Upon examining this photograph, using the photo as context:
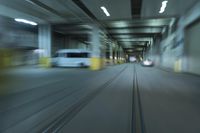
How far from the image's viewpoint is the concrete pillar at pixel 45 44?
25344 millimetres

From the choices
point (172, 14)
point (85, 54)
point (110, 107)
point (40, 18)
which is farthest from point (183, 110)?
point (85, 54)

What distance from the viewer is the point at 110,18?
21.6m

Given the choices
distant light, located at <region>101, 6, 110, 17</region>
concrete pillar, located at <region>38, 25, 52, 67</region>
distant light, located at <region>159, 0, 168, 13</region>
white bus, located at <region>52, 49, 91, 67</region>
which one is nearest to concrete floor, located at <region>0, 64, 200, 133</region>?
distant light, located at <region>159, 0, 168, 13</region>

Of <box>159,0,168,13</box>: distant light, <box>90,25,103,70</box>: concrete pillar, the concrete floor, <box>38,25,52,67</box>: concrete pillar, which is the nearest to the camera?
the concrete floor

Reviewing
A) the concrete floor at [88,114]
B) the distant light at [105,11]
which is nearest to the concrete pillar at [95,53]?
the distant light at [105,11]

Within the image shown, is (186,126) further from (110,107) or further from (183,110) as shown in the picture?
(110,107)

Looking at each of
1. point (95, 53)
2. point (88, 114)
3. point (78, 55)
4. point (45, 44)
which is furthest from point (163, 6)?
point (88, 114)

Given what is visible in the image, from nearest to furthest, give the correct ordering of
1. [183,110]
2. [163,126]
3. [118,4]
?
[163,126] < [183,110] < [118,4]

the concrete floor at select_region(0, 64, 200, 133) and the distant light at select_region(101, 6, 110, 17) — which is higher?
the distant light at select_region(101, 6, 110, 17)

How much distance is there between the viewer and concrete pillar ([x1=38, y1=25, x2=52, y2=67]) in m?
25.3

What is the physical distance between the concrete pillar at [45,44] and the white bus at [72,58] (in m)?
2.41

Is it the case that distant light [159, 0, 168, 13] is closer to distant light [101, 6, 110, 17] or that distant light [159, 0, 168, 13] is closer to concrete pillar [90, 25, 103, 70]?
distant light [101, 6, 110, 17]

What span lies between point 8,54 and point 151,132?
2522mm

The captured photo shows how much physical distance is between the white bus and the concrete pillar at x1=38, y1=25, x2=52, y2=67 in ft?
7.92
